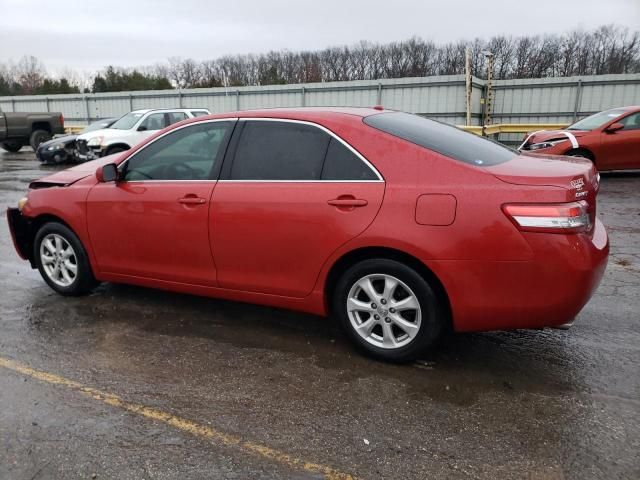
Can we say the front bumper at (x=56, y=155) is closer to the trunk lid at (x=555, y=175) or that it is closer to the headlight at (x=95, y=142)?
the headlight at (x=95, y=142)

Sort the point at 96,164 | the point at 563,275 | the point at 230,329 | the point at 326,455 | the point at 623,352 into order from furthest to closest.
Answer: the point at 96,164 < the point at 230,329 < the point at 623,352 < the point at 563,275 < the point at 326,455

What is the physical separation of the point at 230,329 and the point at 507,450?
2198 millimetres

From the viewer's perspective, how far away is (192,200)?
388cm

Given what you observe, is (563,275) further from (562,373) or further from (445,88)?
(445,88)

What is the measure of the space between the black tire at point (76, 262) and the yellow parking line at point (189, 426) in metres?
Answer: 1.18

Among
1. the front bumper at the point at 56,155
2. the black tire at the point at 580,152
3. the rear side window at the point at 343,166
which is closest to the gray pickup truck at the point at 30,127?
the front bumper at the point at 56,155

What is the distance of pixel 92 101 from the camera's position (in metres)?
26.2

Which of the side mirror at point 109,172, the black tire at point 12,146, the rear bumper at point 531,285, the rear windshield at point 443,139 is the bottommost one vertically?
the black tire at point 12,146

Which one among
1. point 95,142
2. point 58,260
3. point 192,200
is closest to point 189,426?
point 192,200

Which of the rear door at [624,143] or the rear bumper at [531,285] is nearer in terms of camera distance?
the rear bumper at [531,285]

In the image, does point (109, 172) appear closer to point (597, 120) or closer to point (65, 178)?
point (65, 178)

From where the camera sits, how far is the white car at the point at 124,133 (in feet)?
46.5

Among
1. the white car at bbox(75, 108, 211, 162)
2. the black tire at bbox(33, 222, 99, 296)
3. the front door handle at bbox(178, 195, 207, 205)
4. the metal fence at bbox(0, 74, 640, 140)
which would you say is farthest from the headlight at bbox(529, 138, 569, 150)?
the black tire at bbox(33, 222, 99, 296)

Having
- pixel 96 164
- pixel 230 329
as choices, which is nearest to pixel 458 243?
pixel 230 329
